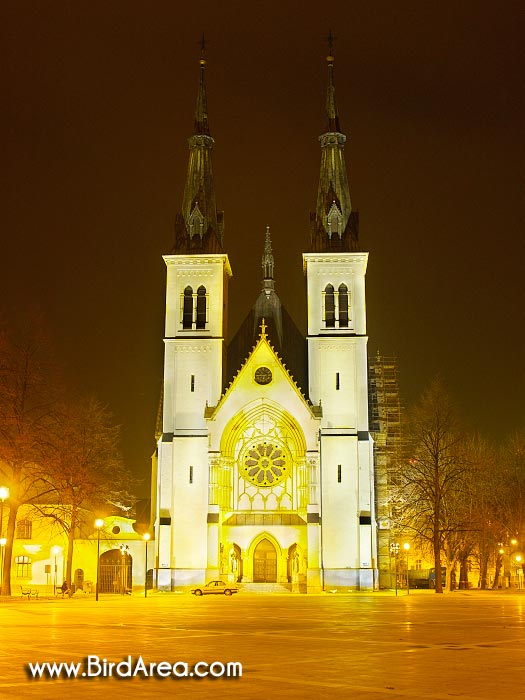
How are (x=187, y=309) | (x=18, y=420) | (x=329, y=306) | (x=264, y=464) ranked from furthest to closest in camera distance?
(x=187, y=309) < (x=329, y=306) < (x=264, y=464) < (x=18, y=420)

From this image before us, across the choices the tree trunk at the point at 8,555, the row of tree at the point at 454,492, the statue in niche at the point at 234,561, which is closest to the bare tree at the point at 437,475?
the row of tree at the point at 454,492

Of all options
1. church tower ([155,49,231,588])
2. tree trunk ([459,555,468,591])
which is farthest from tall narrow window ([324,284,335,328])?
tree trunk ([459,555,468,591])

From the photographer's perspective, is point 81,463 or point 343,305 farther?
point 343,305

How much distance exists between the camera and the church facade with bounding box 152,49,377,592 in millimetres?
61031

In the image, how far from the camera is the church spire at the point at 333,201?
218 feet

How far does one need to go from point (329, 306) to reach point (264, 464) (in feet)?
38.5

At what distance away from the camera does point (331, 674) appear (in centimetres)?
1355

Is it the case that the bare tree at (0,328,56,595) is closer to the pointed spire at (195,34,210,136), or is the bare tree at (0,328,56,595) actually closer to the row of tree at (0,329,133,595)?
the row of tree at (0,329,133,595)

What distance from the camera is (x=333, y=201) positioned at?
67500 millimetres

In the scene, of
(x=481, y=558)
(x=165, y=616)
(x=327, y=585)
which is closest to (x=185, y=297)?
(x=327, y=585)

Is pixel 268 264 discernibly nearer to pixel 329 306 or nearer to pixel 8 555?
pixel 329 306

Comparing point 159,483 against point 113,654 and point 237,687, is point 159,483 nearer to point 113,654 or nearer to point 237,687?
point 113,654

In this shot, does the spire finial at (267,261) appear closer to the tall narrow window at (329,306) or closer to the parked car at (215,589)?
the tall narrow window at (329,306)

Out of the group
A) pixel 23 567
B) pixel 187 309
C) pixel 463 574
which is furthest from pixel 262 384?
pixel 463 574
